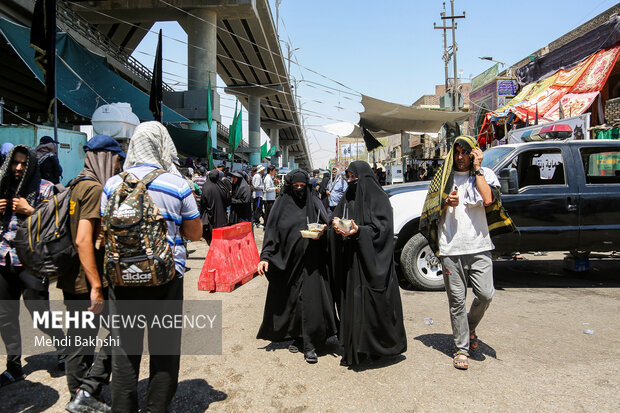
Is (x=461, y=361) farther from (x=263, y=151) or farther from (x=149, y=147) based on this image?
(x=263, y=151)

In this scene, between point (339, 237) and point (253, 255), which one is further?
point (253, 255)

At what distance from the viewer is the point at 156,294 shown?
2.27 metres

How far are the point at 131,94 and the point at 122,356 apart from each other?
38.6 feet

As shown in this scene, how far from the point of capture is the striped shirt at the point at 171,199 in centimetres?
224

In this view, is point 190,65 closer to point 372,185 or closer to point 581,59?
point 581,59

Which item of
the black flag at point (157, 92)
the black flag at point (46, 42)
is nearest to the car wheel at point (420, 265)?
the black flag at point (46, 42)

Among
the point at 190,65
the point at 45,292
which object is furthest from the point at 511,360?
the point at 190,65

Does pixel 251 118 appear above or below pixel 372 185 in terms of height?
above

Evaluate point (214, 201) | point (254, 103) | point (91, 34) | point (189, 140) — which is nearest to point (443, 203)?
point (214, 201)

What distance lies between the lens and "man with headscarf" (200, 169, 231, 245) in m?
7.43

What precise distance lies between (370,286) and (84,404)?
7.21ft

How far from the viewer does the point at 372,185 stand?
11.5 ft

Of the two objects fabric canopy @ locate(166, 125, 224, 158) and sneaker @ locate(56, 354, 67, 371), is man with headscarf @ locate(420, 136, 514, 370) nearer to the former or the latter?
sneaker @ locate(56, 354, 67, 371)

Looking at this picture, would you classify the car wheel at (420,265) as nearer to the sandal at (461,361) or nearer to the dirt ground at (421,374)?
the dirt ground at (421,374)
